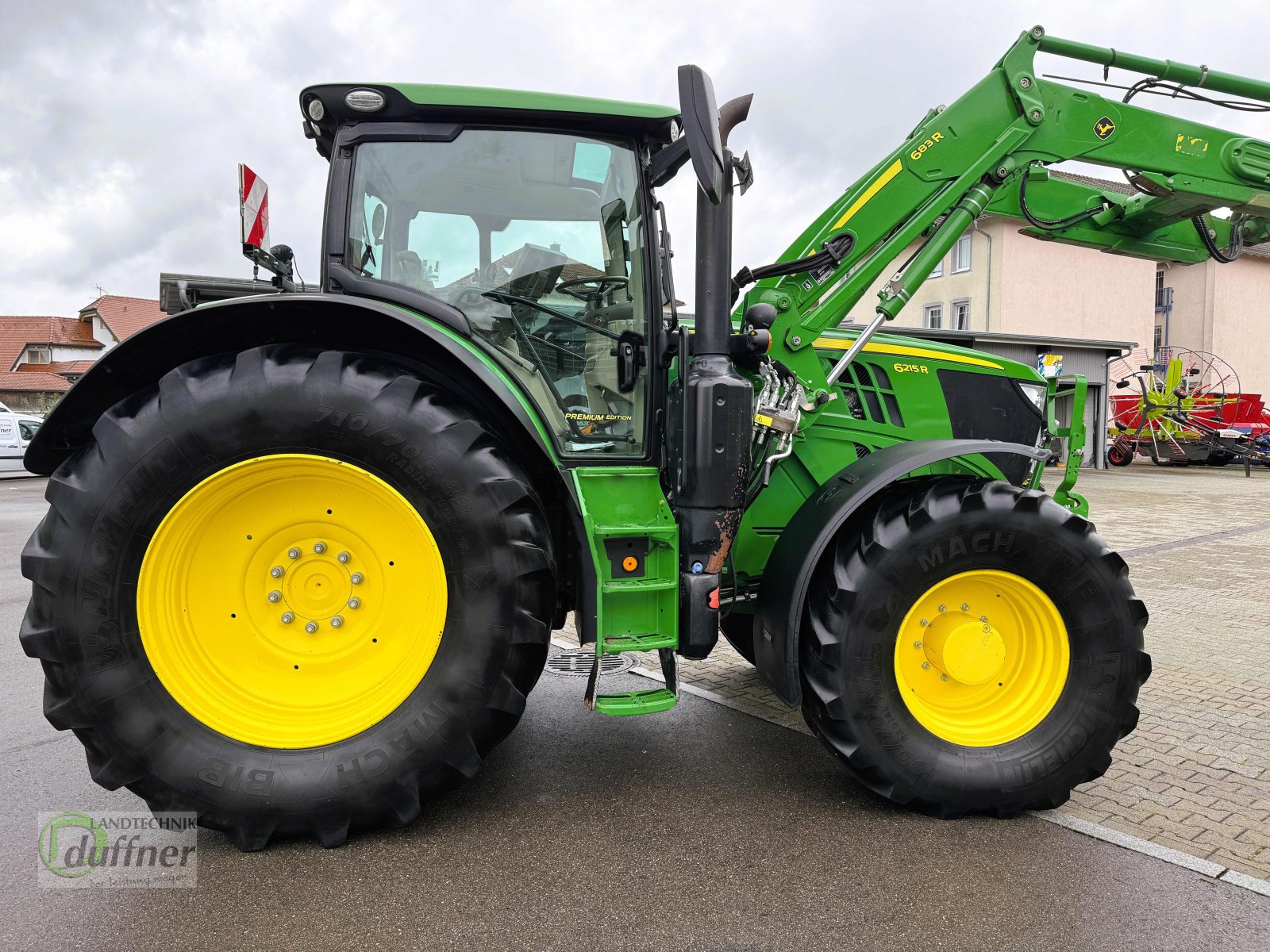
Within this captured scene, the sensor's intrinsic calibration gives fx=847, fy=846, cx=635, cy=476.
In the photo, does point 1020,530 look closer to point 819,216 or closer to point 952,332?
point 819,216

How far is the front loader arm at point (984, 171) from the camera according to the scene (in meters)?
Result: 3.46

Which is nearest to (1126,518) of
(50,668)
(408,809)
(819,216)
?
(819,216)

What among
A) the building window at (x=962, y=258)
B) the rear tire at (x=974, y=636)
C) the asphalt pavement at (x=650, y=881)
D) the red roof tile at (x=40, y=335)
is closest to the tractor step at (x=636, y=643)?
the rear tire at (x=974, y=636)

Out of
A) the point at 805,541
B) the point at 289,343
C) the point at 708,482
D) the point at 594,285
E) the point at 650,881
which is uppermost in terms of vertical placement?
the point at 594,285

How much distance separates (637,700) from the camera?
2.84 meters

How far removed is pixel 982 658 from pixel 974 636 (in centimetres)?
8

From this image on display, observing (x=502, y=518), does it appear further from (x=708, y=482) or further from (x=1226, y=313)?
(x=1226, y=313)

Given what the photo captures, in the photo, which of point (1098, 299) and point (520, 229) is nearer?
point (520, 229)

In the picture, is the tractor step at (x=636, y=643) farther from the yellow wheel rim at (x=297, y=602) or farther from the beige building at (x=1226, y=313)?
the beige building at (x=1226, y=313)

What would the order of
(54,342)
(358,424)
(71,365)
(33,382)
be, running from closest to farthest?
(358,424) < (33,382) < (71,365) < (54,342)

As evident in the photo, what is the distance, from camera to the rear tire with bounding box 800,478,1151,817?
113 inches

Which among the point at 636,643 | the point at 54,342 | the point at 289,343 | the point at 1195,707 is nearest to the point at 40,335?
the point at 54,342

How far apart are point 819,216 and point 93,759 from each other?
3.37 metres

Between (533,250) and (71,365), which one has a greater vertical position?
(71,365)
